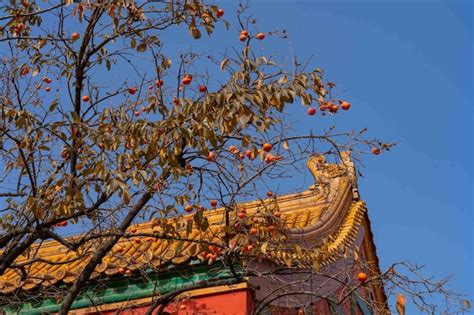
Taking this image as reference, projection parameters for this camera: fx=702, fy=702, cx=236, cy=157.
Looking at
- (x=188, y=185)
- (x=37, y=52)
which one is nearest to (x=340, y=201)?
(x=188, y=185)

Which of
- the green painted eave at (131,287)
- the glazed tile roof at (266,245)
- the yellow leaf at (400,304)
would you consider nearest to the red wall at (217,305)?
the green painted eave at (131,287)

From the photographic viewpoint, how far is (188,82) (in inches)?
220

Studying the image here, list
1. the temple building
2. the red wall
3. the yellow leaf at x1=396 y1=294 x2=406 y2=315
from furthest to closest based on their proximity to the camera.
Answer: the red wall → the yellow leaf at x1=396 y1=294 x2=406 y2=315 → the temple building

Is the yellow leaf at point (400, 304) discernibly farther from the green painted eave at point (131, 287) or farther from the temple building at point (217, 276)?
the green painted eave at point (131, 287)

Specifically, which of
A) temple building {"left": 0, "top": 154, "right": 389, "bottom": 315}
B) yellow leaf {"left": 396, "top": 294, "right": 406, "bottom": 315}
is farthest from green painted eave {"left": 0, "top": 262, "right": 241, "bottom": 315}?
yellow leaf {"left": 396, "top": 294, "right": 406, "bottom": 315}

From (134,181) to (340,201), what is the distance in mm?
4993

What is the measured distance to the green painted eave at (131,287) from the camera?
6.86 meters

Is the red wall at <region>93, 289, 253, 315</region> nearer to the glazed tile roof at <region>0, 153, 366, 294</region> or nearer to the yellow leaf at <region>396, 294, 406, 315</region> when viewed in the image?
the glazed tile roof at <region>0, 153, 366, 294</region>

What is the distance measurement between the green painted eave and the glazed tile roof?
21cm

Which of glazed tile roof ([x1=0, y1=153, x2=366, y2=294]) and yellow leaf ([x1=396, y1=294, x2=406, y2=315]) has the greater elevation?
glazed tile roof ([x1=0, y1=153, x2=366, y2=294])

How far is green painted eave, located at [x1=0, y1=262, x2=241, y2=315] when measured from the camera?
686cm

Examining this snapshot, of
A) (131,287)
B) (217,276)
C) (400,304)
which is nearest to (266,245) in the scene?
(217,276)

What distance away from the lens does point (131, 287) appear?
7.18 meters

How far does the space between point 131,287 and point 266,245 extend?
8.13ft
